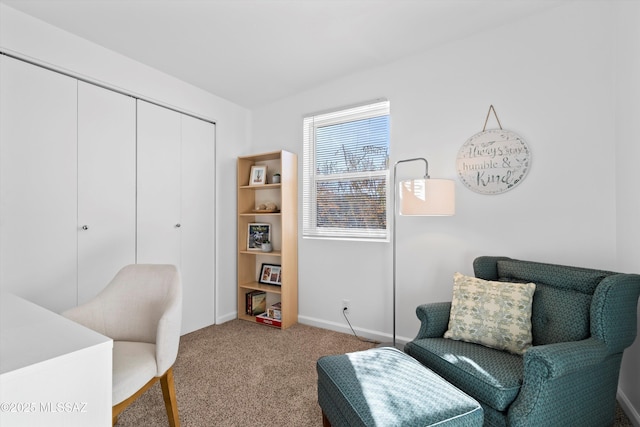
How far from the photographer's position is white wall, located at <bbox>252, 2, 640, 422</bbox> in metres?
2.00

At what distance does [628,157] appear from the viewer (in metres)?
1.79

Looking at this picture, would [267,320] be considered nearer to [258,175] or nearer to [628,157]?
[258,175]

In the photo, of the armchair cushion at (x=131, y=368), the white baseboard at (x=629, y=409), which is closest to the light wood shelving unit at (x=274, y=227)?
the armchair cushion at (x=131, y=368)

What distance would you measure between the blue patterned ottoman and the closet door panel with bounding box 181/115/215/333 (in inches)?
82.3

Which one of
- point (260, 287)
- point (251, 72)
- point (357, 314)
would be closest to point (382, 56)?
point (251, 72)

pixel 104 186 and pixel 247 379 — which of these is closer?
pixel 247 379

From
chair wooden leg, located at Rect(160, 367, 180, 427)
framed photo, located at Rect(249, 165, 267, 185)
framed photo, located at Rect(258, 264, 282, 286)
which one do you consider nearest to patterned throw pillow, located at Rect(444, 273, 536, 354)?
chair wooden leg, located at Rect(160, 367, 180, 427)

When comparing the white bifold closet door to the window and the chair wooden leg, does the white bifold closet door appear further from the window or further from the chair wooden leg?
the chair wooden leg

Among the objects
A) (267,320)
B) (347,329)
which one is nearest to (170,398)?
(267,320)

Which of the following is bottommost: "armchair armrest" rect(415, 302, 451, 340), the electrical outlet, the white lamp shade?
the electrical outlet

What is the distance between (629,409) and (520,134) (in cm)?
180

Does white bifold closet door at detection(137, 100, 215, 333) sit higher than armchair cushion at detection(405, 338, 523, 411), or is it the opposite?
white bifold closet door at detection(137, 100, 215, 333)

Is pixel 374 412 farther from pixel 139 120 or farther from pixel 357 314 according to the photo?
pixel 139 120

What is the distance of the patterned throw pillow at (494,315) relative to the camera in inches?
66.1
